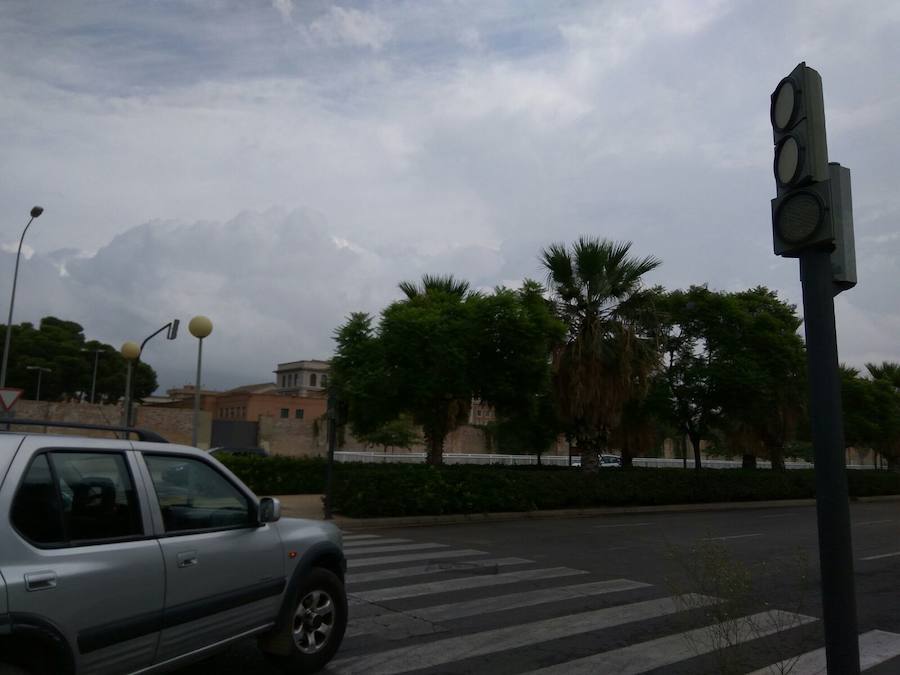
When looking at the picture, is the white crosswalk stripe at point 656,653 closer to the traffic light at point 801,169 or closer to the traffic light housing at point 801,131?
the traffic light at point 801,169

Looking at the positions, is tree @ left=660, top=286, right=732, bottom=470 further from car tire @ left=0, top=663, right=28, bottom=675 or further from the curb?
car tire @ left=0, top=663, right=28, bottom=675

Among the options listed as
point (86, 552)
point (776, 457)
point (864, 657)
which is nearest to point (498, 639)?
point (864, 657)

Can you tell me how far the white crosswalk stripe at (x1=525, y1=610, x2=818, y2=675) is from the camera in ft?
18.9

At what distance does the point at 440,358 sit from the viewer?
21281 mm

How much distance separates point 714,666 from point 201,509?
419 centimetres

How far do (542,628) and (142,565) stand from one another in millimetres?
4307

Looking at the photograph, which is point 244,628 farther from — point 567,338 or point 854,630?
point 567,338

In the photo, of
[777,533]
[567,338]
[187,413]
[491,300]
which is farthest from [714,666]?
[187,413]

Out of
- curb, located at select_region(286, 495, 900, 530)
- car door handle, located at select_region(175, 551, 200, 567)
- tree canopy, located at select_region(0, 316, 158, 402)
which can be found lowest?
curb, located at select_region(286, 495, 900, 530)

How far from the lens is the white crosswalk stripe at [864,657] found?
570 centimetres

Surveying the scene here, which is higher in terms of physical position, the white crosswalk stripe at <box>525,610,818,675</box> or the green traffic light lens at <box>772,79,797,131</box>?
the green traffic light lens at <box>772,79,797,131</box>

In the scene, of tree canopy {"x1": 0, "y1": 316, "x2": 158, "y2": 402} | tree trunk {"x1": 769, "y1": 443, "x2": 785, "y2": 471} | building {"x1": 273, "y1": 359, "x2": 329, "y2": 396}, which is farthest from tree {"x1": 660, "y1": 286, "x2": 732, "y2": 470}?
building {"x1": 273, "y1": 359, "x2": 329, "y2": 396}

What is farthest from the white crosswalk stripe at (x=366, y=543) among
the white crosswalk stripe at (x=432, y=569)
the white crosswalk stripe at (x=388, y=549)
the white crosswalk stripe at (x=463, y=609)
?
the white crosswalk stripe at (x=463, y=609)

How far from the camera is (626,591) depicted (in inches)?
359
